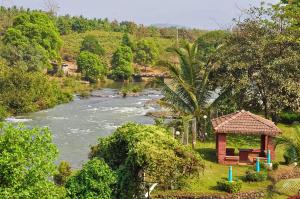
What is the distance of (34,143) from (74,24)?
8929cm

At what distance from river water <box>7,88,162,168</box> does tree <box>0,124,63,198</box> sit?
1285 cm

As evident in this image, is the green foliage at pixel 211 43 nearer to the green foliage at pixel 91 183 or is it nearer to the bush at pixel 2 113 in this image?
the green foliage at pixel 91 183

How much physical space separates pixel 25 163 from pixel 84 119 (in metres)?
27.6

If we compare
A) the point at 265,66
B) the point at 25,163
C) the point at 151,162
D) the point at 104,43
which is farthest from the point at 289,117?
the point at 104,43

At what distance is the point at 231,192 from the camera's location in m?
17.5

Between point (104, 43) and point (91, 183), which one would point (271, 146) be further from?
point (104, 43)

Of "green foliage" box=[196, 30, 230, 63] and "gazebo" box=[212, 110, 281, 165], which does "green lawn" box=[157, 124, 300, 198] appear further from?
"green foliage" box=[196, 30, 230, 63]

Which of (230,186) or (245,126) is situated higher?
(245,126)

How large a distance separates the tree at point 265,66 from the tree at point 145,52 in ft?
164

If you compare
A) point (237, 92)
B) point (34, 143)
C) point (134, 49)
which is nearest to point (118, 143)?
point (34, 143)

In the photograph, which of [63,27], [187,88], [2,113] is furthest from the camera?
[63,27]

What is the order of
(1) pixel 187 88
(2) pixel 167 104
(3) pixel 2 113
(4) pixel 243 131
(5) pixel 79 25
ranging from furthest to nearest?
1. (5) pixel 79 25
2. (3) pixel 2 113
3. (2) pixel 167 104
4. (1) pixel 187 88
5. (4) pixel 243 131

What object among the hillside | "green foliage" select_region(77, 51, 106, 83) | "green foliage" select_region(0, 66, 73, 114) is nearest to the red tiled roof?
"green foliage" select_region(0, 66, 73, 114)

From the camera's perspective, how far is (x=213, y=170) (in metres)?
20.5
